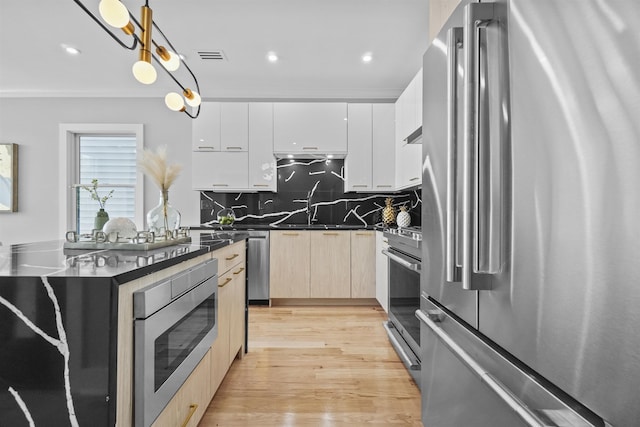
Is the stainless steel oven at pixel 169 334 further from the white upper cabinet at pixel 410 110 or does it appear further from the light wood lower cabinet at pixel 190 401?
the white upper cabinet at pixel 410 110

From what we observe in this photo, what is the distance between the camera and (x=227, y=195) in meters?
4.56

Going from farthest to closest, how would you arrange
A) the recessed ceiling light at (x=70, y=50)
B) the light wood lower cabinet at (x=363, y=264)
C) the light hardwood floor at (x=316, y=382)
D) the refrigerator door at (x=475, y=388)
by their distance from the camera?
the light wood lower cabinet at (x=363, y=264)
the recessed ceiling light at (x=70, y=50)
the light hardwood floor at (x=316, y=382)
the refrigerator door at (x=475, y=388)

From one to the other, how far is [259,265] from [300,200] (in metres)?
1.05

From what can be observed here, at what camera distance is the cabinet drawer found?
1925mm

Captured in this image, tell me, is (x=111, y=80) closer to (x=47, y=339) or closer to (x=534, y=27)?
(x=47, y=339)

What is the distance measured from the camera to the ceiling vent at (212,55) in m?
3.46

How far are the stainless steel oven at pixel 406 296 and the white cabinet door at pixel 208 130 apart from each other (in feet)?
8.02

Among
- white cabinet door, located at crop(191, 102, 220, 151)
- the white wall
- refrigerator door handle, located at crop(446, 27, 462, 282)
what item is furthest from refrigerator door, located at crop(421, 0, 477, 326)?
the white wall

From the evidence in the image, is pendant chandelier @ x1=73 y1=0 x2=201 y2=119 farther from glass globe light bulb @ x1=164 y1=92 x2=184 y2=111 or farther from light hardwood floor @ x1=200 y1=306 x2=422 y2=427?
light hardwood floor @ x1=200 y1=306 x2=422 y2=427

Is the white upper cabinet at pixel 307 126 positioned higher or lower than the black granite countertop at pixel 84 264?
higher

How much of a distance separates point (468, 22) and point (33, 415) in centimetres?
140

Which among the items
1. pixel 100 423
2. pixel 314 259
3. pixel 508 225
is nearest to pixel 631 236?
pixel 508 225

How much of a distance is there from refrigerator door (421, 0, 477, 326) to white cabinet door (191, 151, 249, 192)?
3086 mm

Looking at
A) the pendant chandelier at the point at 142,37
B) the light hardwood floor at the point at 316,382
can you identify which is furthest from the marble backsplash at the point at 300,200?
the pendant chandelier at the point at 142,37
